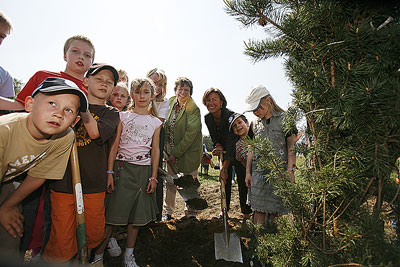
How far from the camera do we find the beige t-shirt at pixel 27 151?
163cm

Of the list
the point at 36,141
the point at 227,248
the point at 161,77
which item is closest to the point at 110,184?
the point at 36,141

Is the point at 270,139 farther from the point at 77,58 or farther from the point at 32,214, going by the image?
the point at 32,214

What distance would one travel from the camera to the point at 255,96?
9.03 feet

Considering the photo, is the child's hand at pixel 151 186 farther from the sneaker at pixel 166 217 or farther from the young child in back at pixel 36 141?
the sneaker at pixel 166 217

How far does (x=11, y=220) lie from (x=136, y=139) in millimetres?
1359

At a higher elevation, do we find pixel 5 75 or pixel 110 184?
pixel 5 75

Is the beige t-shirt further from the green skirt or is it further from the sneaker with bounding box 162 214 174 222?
the sneaker with bounding box 162 214 174 222

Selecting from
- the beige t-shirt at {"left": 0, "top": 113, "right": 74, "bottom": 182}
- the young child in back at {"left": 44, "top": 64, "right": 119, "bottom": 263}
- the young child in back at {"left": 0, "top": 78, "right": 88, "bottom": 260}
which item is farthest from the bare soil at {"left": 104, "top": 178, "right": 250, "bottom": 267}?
the beige t-shirt at {"left": 0, "top": 113, "right": 74, "bottom": 182}

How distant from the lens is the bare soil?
109 inches

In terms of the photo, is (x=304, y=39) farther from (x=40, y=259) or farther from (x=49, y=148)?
(x=40, y=259)

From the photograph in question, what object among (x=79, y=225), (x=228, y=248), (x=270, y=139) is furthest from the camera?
(x=228, y=248)

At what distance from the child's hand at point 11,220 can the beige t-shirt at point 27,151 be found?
0.26m

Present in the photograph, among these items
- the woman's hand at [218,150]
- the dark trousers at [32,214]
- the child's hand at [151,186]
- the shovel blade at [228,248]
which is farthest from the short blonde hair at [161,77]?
the shovel blade at [228,248]

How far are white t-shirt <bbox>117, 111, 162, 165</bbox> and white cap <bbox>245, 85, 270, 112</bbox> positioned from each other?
1237 mm
